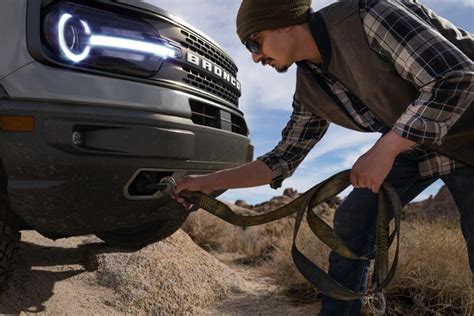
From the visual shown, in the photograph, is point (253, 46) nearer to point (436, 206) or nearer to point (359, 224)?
point (359, 224)

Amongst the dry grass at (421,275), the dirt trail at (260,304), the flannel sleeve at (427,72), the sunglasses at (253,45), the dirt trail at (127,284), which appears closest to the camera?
the flannel sleeve at (427,72)

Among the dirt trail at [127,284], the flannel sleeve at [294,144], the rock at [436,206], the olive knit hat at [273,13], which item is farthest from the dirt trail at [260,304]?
the rock at [436,206]

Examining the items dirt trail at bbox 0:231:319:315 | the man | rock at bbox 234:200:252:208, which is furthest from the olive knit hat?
rock at bbox 234:200:252:208

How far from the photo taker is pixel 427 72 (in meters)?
1.74

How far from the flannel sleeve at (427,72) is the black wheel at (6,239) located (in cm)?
211

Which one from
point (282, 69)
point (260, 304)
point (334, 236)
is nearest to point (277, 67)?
point (282, 69)

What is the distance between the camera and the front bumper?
235 centimetres

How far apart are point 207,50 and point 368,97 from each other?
145 cm

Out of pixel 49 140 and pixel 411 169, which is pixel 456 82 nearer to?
pixel 411 169

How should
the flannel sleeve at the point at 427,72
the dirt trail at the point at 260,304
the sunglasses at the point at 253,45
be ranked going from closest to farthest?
the flannel sleeve at the point at 427,72
the sunglasses at the point at 253,45
the dirt trail at the point at 260,304

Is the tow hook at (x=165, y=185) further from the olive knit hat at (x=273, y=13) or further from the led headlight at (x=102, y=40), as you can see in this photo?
the olive knit hat at (x=273, y=13)

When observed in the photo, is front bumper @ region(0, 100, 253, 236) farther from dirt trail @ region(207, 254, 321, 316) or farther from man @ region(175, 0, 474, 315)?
dirt trail @ region(207, 254, 321, 316)

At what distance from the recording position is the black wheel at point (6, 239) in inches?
108

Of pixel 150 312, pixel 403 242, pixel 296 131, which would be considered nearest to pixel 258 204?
pixel 403 242
